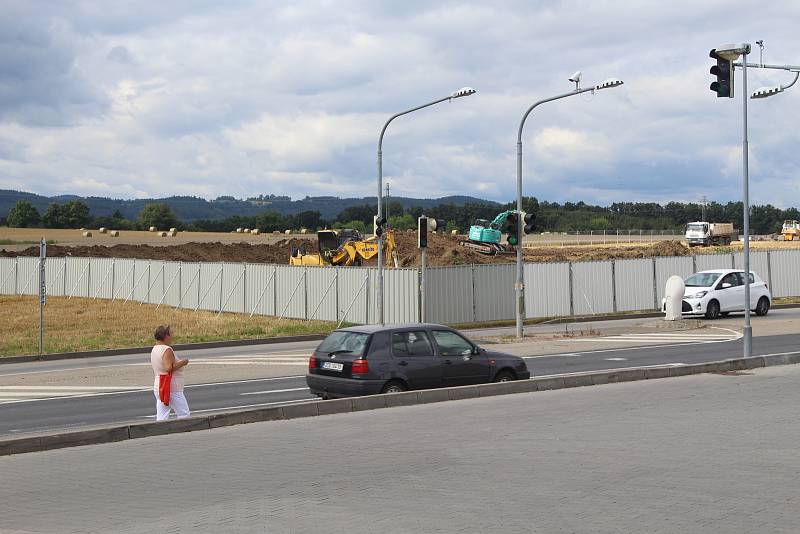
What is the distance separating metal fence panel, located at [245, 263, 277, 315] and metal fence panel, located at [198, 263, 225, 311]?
2197 mm

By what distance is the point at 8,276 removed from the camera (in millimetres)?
64312

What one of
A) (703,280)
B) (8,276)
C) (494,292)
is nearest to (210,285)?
(494,292)

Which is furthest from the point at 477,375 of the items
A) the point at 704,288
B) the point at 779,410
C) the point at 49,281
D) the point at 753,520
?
the point at 49,281

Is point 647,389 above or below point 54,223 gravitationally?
below

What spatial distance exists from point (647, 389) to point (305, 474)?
28.6ft

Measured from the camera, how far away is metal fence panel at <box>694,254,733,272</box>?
156 ft

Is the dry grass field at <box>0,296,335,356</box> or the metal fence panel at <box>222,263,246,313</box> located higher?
the metal fence panel at <box>222,263,246,313</box>

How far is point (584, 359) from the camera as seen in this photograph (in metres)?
24.6

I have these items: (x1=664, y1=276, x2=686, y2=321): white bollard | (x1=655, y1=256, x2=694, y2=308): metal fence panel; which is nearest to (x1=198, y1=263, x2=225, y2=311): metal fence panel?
(x1=655, y1=256, x2=694, y2=308): metal fence panel

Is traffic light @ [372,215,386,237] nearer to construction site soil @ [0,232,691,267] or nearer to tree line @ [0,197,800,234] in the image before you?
construction site soil @ [0,232,691,267]

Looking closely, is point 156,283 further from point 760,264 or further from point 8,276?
point 760,264

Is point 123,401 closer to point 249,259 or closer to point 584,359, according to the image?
point 584,359

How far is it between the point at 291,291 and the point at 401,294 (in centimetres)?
612

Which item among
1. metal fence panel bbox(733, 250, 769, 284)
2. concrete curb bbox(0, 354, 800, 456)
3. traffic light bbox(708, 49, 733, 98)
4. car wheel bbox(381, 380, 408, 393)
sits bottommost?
concrete curb bbox(0, 354, 800, 456)
